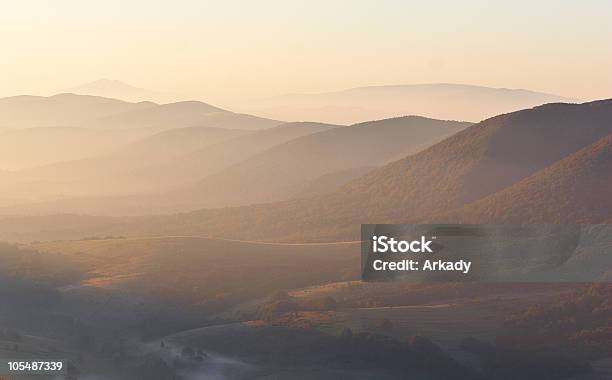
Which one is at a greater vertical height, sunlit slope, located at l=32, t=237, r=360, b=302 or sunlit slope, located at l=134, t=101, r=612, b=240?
sunlit slope, located at l=134, t=101, r=612, b=240

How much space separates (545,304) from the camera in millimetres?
74438

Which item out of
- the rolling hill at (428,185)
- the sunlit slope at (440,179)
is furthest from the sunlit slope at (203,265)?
the sunlit slope at (440,179)

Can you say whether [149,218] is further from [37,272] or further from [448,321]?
[448,321]

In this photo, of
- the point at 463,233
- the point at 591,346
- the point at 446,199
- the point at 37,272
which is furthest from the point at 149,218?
the point at 591,346

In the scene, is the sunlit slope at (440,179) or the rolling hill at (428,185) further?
the sunlit slope at (440,179)

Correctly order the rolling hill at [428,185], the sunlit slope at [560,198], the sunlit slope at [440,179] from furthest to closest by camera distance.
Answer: the sunlit slope at [440,179] < the rolling hill at [428,185] < the sunlit slope at [560,198]

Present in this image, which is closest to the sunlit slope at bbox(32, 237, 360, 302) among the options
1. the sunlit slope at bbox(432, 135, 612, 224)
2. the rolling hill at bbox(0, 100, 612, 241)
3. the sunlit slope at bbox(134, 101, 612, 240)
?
the rolling hill at bbox(0, 100, 612, 241)

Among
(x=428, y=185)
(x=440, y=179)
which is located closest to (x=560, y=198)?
(x=428, y=185)

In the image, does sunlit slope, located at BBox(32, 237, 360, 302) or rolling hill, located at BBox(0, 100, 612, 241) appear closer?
sunlit slope, located at BBox(32, 237, 360, 302)

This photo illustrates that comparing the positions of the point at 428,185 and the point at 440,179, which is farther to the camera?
the point at 440,179

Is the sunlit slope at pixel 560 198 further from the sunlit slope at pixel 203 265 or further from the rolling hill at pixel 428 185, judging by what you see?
the sunlit slope at pixel 203 265

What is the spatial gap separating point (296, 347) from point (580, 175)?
62.3 meters

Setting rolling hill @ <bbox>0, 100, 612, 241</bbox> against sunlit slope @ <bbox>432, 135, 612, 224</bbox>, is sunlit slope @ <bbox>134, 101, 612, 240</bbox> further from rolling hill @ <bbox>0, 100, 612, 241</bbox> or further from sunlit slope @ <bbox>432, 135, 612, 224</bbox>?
sunlit slope @ <bbox>432, 135, 612, 224</bbox>

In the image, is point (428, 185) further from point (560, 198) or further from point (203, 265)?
point (203, 265)
